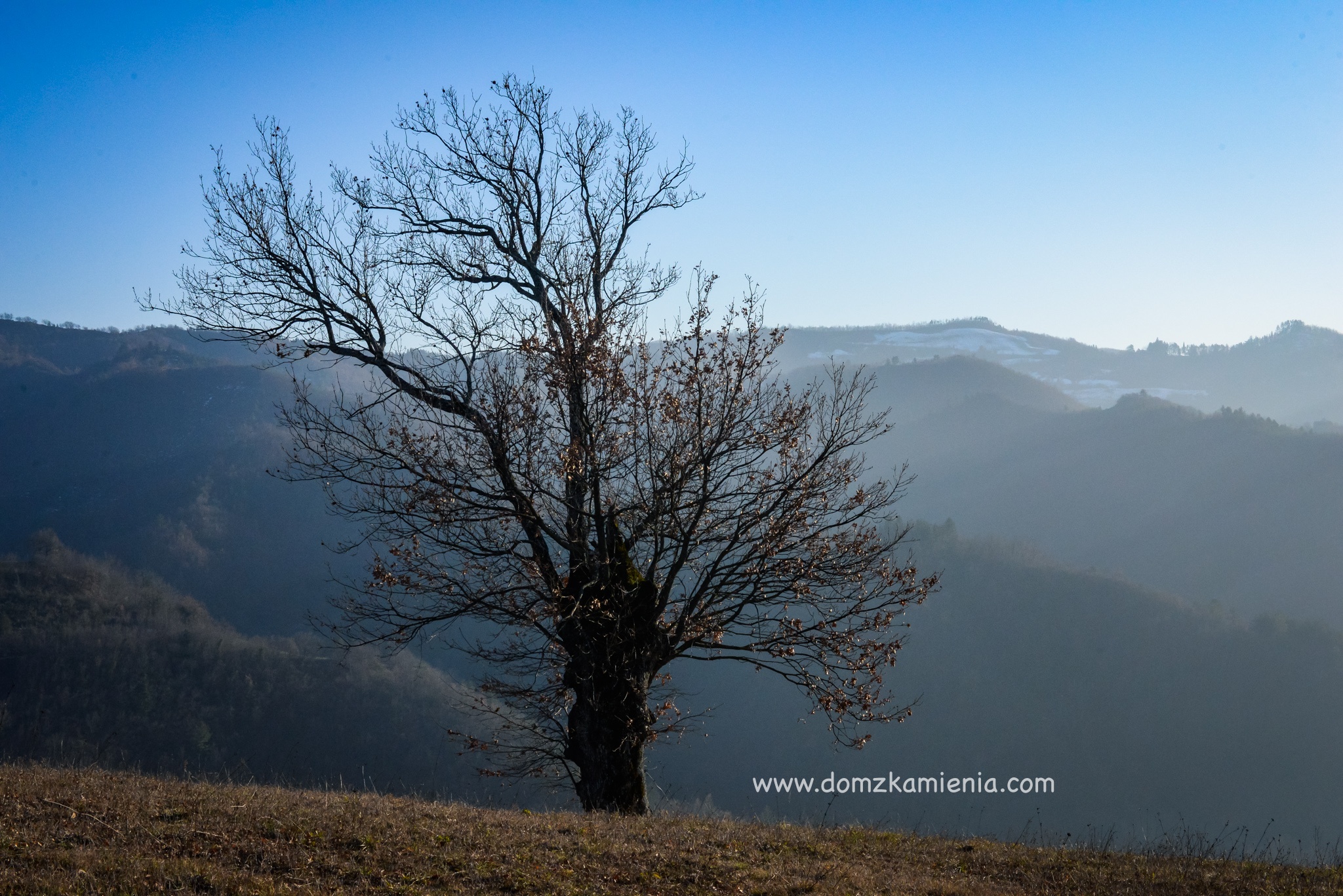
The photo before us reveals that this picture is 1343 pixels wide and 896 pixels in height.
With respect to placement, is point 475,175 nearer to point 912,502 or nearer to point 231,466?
point 231,466

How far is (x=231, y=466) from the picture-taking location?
13588 cm

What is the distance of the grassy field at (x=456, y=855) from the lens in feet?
18.3

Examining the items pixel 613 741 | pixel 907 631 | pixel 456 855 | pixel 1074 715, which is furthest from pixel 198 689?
pixel 1074 715

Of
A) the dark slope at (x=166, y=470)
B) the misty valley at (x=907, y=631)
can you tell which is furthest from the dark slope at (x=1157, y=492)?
the dark slope at (x=166, y=470)

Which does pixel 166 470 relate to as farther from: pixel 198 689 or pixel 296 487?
pixel 198 689

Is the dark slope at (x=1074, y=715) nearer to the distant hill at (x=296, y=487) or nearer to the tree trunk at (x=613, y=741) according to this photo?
the distant hill at (x=296, y=487)

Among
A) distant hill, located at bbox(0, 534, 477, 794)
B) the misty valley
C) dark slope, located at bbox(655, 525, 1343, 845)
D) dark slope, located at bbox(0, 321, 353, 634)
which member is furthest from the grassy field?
dark slope, located at bbox(0, 321, 353, 634)

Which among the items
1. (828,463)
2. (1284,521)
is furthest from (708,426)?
(1284,521)

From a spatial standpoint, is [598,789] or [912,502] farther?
[912,502]

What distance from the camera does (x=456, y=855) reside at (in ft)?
20.9

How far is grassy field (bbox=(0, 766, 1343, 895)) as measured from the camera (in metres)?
5.59

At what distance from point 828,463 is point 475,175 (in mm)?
6162

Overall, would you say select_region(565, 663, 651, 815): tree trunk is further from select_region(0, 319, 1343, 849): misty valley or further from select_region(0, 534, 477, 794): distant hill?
select_region(0, 534, 477, 794): distant hill

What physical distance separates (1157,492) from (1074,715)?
59.7 m
